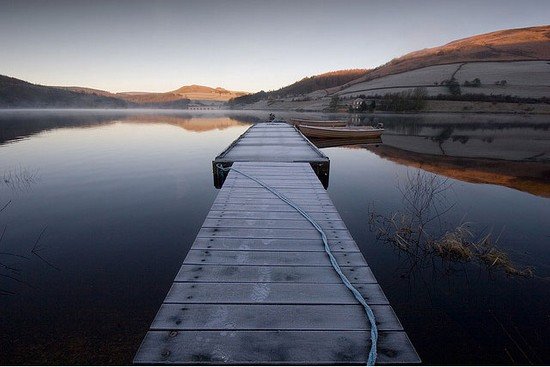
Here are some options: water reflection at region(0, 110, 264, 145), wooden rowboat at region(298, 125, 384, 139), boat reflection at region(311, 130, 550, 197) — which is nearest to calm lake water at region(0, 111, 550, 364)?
boat reflection at region(311, 130, 550, 197)

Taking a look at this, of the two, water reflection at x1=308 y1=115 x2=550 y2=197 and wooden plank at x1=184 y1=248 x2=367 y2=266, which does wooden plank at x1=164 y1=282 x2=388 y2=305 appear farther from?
water reflection at x1=308 y1=115 x2=550 y2=197

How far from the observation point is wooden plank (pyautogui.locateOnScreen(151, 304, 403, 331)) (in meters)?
2.97

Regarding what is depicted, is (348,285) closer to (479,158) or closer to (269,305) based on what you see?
(269,305)

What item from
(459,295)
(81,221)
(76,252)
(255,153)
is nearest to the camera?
(459,295)

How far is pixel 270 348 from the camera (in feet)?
8.90

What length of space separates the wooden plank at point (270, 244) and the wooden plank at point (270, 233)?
15cm

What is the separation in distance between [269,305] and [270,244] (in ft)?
5.29

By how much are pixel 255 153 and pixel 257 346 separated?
11.5m

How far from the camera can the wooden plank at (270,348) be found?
102 inches

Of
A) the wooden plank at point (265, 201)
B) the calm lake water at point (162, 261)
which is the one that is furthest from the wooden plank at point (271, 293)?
the wooden plank at point (265, 201)

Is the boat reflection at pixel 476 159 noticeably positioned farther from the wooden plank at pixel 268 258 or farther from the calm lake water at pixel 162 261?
the wooden plank at pixel 268 258

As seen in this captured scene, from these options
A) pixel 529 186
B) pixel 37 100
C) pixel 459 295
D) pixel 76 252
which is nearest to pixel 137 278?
pixel 76 252

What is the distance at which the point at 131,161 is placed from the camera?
68.8 ft

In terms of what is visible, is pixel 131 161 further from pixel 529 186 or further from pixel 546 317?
pixel 529 186
